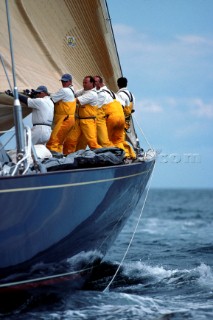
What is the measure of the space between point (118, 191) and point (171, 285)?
1730mm

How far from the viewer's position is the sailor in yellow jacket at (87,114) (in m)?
10.3

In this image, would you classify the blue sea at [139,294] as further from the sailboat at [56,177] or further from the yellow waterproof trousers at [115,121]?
the yellow waterproof trousers at [115,121]

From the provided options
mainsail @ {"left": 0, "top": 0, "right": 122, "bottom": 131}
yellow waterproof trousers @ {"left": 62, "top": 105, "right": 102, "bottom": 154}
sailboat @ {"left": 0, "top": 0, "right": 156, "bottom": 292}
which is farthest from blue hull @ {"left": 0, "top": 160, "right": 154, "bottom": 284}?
mainsail @ {"left": 0, "top": 0, "right": 122, "bottom": 131}

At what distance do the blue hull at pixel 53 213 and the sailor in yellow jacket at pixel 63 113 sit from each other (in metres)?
1.80

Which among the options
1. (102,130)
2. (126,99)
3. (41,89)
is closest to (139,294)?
(102,130)

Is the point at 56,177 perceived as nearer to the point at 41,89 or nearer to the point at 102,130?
the point at 41,89

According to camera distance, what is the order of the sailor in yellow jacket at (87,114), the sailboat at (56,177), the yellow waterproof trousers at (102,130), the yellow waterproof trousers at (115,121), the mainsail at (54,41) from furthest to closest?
the yellow waterproof trousers at (115,121)
the yellow waterproof trousers at (102,130)
the mainsail at (54,41)
the sailor in yellow jacket at (87,114)
the sailboat at (56,177)

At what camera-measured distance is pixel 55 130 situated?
10227 mm

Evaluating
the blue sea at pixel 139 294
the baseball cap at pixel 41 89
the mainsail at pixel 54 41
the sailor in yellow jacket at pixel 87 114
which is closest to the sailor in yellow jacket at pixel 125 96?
the mainsail at pixel 54 41

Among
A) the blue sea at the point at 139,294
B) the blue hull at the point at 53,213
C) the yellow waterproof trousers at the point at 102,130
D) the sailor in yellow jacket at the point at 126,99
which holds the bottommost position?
the blue sea at the point at 139,294

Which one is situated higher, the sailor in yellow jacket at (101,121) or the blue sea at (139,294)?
the sailor in yellow jacket at (101,121)

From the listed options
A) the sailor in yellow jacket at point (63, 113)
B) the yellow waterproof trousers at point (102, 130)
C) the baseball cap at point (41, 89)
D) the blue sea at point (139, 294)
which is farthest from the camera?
the yellow waterproof trousers at point (102, 130)

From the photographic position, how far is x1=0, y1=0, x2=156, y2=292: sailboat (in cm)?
694

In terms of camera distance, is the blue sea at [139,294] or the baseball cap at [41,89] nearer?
the blue sea at [139,294]
